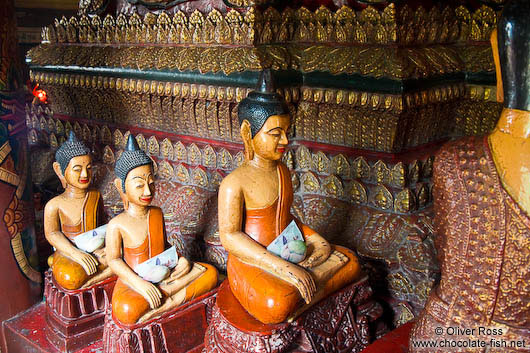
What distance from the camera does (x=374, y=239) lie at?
9.86ft

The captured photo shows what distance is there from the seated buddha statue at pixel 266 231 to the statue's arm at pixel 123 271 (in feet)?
1.13

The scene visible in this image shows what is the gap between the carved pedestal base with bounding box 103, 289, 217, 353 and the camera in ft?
7.66

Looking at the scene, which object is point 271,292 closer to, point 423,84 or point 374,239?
point 374,239

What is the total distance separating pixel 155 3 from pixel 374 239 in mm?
2235

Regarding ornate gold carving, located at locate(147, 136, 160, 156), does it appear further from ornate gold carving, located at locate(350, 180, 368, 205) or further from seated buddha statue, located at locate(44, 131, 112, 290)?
ornate gold carving, located at locate(350, 180, 368, 205)

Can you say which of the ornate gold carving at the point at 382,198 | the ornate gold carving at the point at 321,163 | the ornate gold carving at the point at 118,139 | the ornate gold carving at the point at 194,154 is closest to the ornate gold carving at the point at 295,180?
the ornate gold carving at the point at 321,163

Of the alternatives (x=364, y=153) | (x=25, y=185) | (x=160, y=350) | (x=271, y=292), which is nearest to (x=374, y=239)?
(x=364, y=153)

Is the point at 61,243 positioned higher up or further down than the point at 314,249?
further down

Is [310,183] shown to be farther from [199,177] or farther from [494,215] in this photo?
[494,215]

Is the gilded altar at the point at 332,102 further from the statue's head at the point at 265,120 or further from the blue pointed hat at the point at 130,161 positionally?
the blue pointed hat at the point at 130,161

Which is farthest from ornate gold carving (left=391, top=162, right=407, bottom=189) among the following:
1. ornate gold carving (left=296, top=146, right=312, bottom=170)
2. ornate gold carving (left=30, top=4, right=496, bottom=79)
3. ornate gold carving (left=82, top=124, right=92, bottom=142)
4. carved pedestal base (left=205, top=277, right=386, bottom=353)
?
ornate gold carving (left=82, top=124, right=92, bottom=142)

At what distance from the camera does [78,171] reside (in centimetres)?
272

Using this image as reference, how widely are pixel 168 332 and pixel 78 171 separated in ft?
3.09

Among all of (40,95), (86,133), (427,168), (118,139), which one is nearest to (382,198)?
(427,168)
